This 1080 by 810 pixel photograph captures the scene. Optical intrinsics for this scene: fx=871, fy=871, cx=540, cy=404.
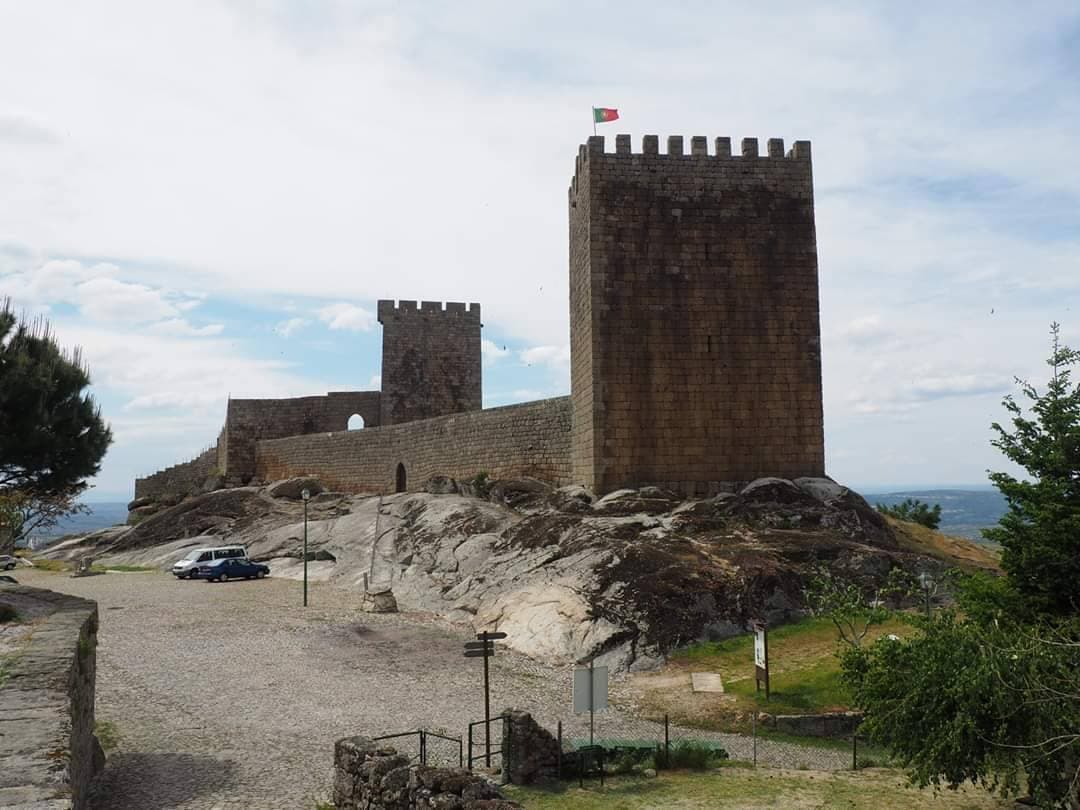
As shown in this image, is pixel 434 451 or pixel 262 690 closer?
pixel 262 690

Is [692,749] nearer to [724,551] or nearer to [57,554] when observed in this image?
[724,551]

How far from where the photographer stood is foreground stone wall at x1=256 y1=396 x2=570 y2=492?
87.0 ft

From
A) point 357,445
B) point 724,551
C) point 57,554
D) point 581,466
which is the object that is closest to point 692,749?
point 724,551

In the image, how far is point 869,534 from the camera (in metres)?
21.0

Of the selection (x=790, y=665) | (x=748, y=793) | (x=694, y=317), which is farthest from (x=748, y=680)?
(x=694, y=317)

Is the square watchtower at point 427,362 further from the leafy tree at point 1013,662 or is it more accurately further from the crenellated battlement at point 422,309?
the leafy tree at point 1013,662

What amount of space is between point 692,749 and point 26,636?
26.8ft

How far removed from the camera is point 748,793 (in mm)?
10312

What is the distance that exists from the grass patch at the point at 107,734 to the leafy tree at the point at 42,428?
7.38 metres

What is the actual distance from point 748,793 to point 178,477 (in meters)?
50.1

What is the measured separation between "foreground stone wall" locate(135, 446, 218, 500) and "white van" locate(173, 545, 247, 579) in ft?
72.3

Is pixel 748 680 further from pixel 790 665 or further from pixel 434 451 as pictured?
pixel 434 451

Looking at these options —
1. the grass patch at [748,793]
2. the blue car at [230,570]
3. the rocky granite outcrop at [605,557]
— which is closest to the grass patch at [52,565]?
the rocky granite outcrop at [605,557]

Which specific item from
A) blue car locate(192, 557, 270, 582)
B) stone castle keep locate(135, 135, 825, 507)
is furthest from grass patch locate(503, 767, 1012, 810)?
blue car locate(192, 557, 270, 582)
